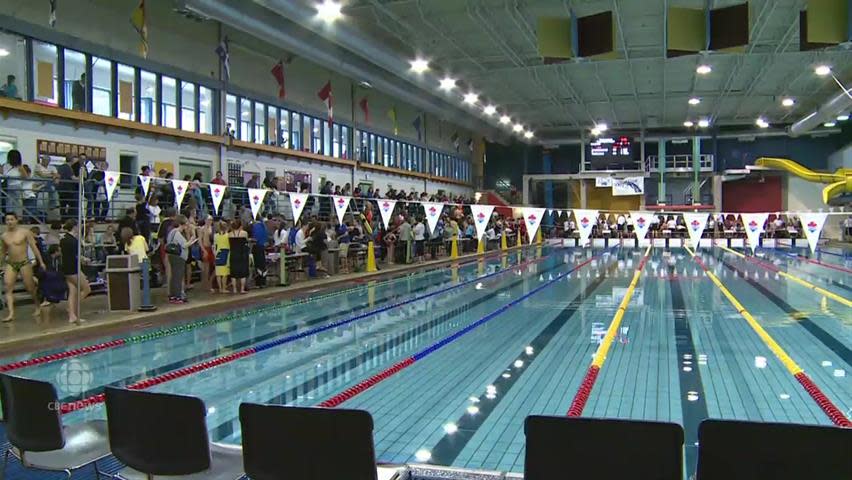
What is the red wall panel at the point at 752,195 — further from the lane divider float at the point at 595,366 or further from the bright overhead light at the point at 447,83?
the lane divider float at the point at 595,366

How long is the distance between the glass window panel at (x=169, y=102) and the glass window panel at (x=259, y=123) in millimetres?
2984

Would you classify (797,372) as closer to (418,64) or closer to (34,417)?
(34,417)

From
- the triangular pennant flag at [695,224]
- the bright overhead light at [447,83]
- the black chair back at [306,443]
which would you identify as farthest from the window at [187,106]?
the black chair back at [306,443]

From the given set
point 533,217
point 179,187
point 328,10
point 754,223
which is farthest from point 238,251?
point 754,223

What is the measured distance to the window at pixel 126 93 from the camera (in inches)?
534

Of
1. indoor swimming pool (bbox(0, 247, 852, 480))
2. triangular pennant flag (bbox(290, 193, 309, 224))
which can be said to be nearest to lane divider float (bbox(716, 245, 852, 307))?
indoor swimming pool (bbox(0, 247, 852, 480))

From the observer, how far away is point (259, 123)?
1811 cm

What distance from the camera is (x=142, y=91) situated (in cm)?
1421

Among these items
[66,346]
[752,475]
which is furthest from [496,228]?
[752,475]

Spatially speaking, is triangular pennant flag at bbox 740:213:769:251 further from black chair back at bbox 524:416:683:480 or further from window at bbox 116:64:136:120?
black chair back at bbox 524:416:683:480

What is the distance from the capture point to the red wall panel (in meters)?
34.9

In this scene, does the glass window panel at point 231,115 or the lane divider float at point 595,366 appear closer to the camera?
the lane divider float at point 595,366

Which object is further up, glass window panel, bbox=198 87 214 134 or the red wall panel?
glass window panel, bbox=198 87 214 134

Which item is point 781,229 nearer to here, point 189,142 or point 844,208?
point 844,208
